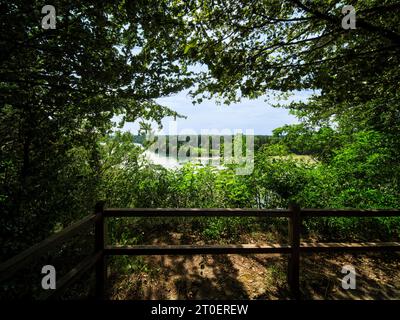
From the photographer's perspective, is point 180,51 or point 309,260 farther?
point 309,260

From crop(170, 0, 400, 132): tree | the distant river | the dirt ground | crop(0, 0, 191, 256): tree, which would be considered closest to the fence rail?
the dirt ground

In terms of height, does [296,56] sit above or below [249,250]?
above

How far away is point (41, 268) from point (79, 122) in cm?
277

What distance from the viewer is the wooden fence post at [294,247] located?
146 inches

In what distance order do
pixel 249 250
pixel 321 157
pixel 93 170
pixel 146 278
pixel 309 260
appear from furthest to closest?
pixel 321 157, pixel 93 170, pixel 309 260, pixel 146 278, pixel 249 250

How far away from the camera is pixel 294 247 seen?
377cm

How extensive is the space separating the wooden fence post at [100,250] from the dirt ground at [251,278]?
1.09ft

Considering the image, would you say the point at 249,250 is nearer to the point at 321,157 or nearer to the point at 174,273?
the point at 174,273

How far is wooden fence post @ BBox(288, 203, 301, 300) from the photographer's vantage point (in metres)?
3.71

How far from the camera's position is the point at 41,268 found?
371 cm

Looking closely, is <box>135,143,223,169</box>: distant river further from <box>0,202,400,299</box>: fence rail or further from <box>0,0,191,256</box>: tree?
→ <box>0,202,400,299</box>: fence rail

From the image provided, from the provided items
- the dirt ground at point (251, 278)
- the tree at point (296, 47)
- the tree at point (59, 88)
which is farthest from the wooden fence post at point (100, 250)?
the tree at point (296, 47)

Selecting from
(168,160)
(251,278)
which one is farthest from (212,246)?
(168,160)

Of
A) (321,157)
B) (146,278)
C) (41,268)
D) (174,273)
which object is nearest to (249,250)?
(174,273)
